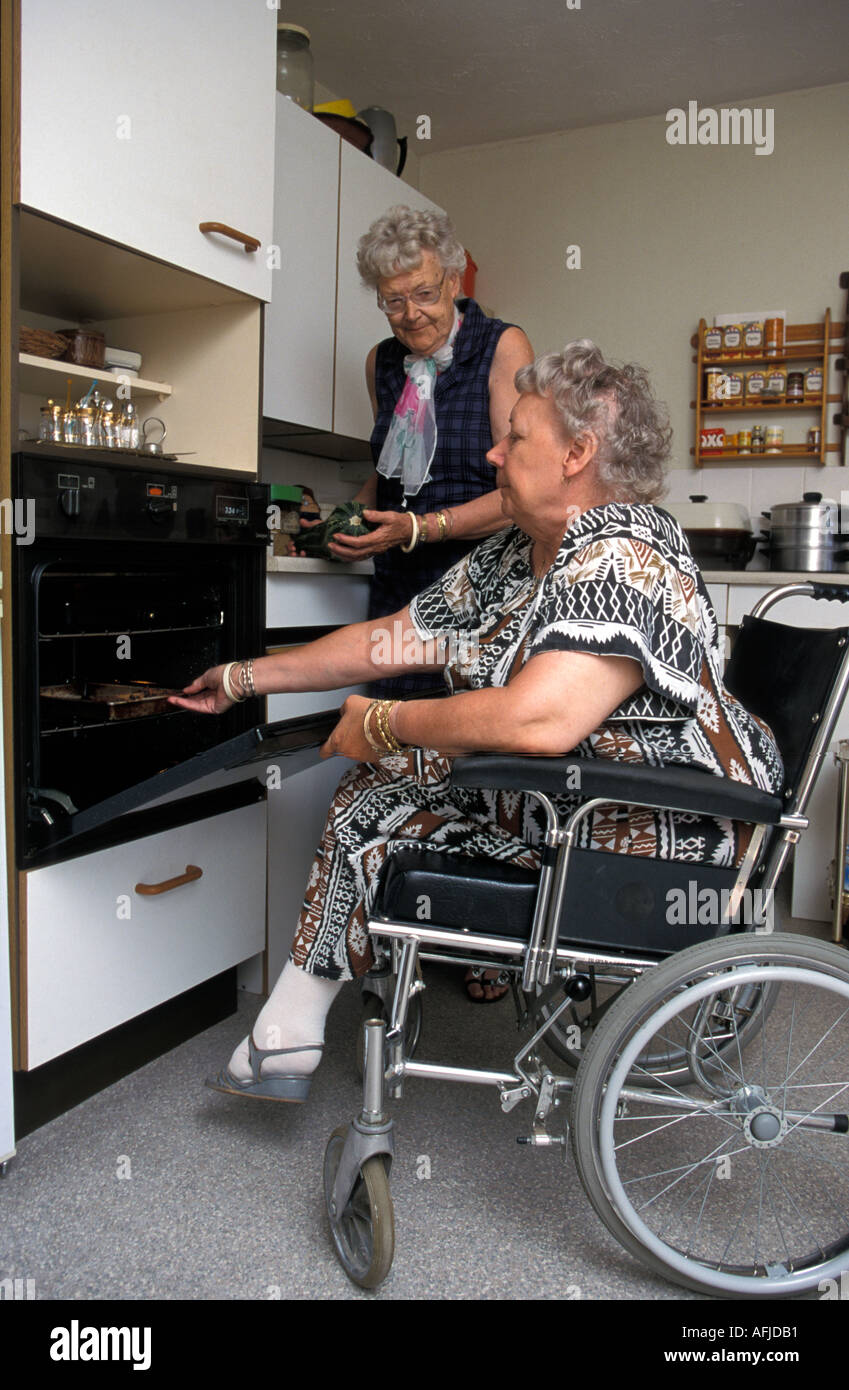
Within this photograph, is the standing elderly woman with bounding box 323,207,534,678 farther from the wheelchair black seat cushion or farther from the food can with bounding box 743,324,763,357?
the food can with bounding box 743,324,763,357

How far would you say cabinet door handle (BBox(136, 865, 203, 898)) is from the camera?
166 cm

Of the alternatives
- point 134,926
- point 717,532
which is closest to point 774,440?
point 717,532

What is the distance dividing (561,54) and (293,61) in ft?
A: 3.35

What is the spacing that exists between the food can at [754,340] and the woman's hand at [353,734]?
252 cm

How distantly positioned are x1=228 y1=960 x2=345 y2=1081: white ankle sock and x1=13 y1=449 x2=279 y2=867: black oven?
1.10 feet

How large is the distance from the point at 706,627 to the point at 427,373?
3.23 feet

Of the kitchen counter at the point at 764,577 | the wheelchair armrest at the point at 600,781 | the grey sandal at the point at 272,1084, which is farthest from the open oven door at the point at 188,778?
the kitchen counter at the point at 764,577

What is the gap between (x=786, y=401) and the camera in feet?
10.6

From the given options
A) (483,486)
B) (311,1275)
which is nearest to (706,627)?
(483,486)

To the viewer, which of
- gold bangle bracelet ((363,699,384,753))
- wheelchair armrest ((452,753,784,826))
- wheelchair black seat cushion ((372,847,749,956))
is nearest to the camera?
wheelchair armrest ((452,753,784,826))

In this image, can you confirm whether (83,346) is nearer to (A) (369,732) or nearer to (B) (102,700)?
(B) (102,700)

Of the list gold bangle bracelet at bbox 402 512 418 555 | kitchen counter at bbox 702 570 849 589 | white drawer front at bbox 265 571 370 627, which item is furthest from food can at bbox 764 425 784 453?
gold bangle bracelet at bbox 402 512 418 555
